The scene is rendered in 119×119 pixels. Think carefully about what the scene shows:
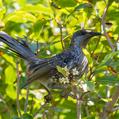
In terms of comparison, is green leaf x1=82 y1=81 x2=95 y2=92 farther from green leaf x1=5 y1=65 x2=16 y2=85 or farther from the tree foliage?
green leaf x1=5 y1=65 x2=16 y2=85

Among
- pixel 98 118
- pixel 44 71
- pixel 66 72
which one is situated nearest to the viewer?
pixel 66 72

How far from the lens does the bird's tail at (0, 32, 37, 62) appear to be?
3.75m

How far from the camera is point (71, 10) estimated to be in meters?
4.12

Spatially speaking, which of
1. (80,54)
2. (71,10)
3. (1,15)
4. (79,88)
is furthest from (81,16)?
(79,88)

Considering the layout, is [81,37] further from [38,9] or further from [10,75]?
[10,75]

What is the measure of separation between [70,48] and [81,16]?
0.91ft

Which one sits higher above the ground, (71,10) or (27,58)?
(71,10)

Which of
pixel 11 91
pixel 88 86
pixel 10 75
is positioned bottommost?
pixel 88 86

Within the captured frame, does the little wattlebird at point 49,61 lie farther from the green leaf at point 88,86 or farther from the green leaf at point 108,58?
the green leaf at point 88,86

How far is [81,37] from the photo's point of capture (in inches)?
157

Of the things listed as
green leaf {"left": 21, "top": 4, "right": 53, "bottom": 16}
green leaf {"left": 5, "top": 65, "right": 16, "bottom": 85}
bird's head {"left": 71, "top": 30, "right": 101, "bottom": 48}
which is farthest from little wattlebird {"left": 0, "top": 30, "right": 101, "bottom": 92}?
green leaf {"left": 5, "top": 65, "right": 16, "bottom": 85}

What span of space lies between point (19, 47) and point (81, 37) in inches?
19.8

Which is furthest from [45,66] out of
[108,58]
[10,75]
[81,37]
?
[10,75]

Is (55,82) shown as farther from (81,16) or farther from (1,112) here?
(1,112)
